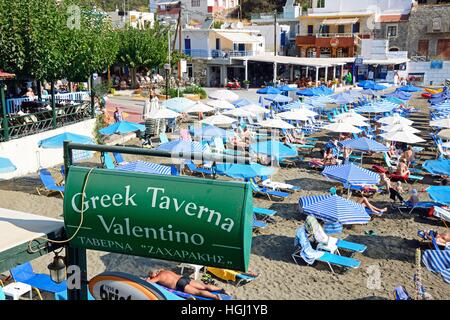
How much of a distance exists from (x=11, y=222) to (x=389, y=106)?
2177 cm

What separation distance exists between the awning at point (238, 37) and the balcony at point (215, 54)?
1.04 m

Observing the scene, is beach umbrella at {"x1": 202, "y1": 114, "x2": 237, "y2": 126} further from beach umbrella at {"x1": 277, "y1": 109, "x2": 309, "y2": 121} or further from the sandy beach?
the sandy beach

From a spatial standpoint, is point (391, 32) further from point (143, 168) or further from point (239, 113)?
point (143, 168)

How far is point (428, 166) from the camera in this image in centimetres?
1252

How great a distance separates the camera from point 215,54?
44750 millimetres

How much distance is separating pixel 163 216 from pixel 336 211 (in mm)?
7095

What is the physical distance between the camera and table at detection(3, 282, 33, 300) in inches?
265

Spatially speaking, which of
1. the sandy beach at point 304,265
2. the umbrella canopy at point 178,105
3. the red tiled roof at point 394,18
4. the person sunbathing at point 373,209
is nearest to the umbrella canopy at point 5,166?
the sandy beach at point 304,265

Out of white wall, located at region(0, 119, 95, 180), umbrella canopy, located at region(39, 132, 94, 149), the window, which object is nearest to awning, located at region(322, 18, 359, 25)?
the window

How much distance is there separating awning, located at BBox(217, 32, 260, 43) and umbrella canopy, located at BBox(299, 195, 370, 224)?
3566 centimetres

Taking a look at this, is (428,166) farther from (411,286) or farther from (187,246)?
(187,246)

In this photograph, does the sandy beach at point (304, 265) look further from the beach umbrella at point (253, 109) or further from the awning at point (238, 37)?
the awning at point (238, 37)

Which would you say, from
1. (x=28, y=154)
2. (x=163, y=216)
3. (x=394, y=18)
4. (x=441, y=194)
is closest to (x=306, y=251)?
(x=441, y=194)
